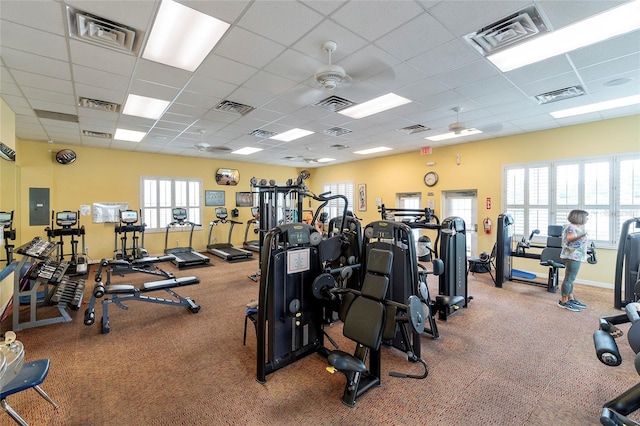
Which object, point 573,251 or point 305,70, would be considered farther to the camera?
point 573,251

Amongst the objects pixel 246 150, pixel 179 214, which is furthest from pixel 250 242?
pixel 246 150

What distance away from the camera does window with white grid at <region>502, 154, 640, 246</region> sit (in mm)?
5195

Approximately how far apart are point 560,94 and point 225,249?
855 cm

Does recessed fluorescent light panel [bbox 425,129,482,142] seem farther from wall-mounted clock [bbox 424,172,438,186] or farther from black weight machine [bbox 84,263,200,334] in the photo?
black weight machine [bbox 84,263,200,334]

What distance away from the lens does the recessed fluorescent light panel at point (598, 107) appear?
4395 mm

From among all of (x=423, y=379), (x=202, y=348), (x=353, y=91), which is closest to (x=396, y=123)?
(x=353, y=91)

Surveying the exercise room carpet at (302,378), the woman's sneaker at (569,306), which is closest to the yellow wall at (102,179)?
the exercise room carpet at (302,378)

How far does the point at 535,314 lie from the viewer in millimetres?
4168

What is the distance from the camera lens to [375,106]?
186 inches

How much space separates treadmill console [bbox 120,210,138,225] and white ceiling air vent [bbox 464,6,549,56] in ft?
26.3

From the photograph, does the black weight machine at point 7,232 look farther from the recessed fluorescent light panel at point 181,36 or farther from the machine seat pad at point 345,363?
the machine seat pad at point 345,363

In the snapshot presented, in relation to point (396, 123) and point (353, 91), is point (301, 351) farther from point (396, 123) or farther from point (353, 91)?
point (396, 123)

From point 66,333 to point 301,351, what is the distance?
3023 millimetres

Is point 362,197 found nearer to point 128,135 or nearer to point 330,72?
point 128,135
